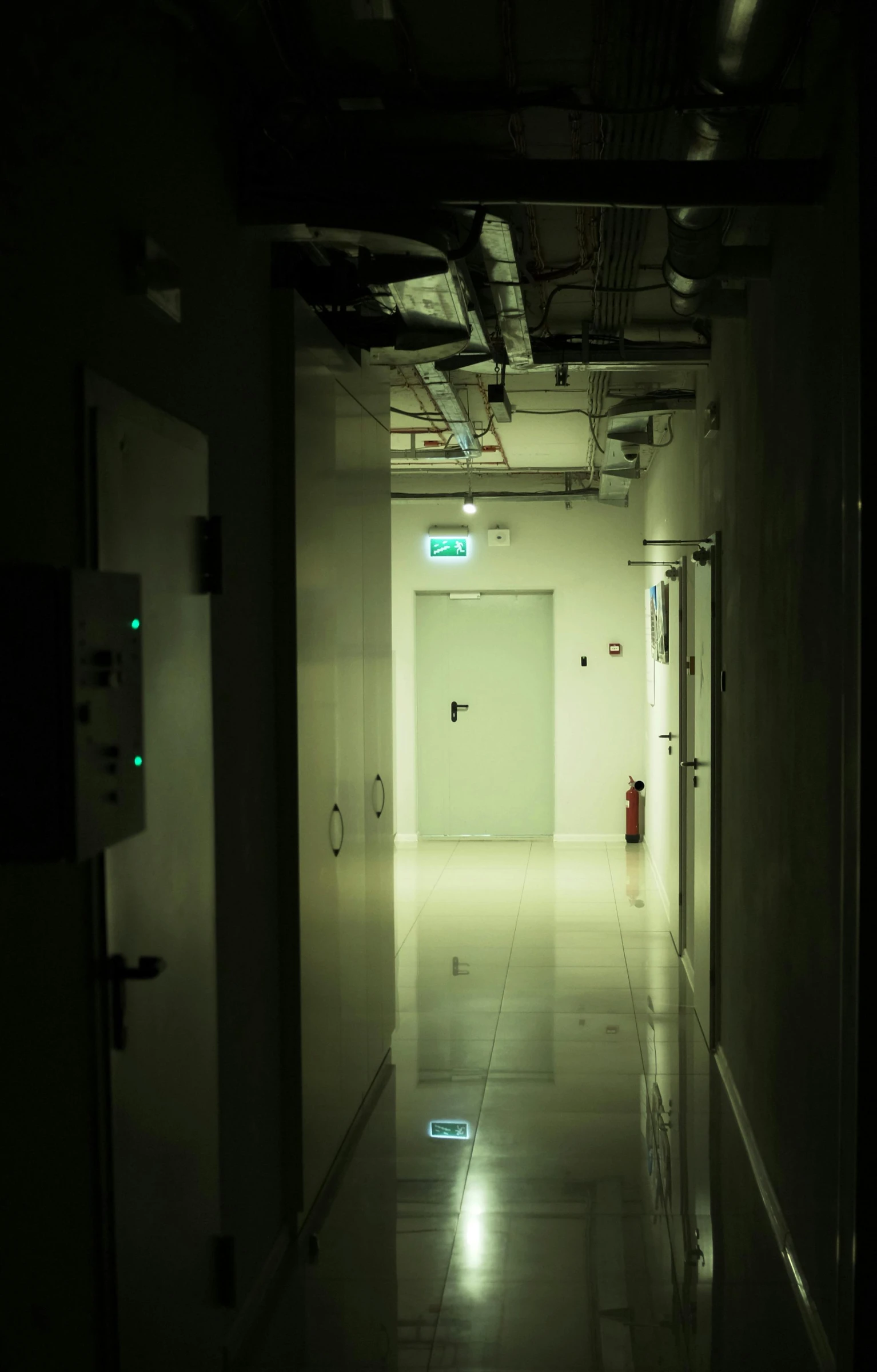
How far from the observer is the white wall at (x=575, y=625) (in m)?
11.3

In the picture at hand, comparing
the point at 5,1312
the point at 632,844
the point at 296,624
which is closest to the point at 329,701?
the point at 296,624

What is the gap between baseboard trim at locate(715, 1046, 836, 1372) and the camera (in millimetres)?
2848

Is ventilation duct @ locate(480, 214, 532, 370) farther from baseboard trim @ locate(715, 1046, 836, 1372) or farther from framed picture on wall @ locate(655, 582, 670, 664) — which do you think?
baseboard trim @ locate(715, 1046, 836, 1372)

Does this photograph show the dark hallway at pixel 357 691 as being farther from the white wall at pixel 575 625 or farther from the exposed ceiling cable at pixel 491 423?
the white wall at pixel 575 625

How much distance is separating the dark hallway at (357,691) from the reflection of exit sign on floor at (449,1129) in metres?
0.02

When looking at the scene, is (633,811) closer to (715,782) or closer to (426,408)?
(426,408)

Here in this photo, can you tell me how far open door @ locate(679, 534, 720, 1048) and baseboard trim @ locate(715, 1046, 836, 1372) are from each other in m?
0.76

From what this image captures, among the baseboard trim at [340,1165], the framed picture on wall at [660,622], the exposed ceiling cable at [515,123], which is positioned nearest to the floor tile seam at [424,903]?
the baseboard trim at [340,1165]

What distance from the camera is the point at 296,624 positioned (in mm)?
3461

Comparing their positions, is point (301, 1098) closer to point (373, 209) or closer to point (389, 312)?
point (373, 209)

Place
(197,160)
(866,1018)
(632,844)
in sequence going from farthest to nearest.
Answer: (632,844) < (197,160) < (866,1018)

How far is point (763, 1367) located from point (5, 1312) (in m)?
1.95

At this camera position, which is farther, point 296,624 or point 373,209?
point 296,624

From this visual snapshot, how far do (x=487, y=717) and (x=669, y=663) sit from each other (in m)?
3.73
